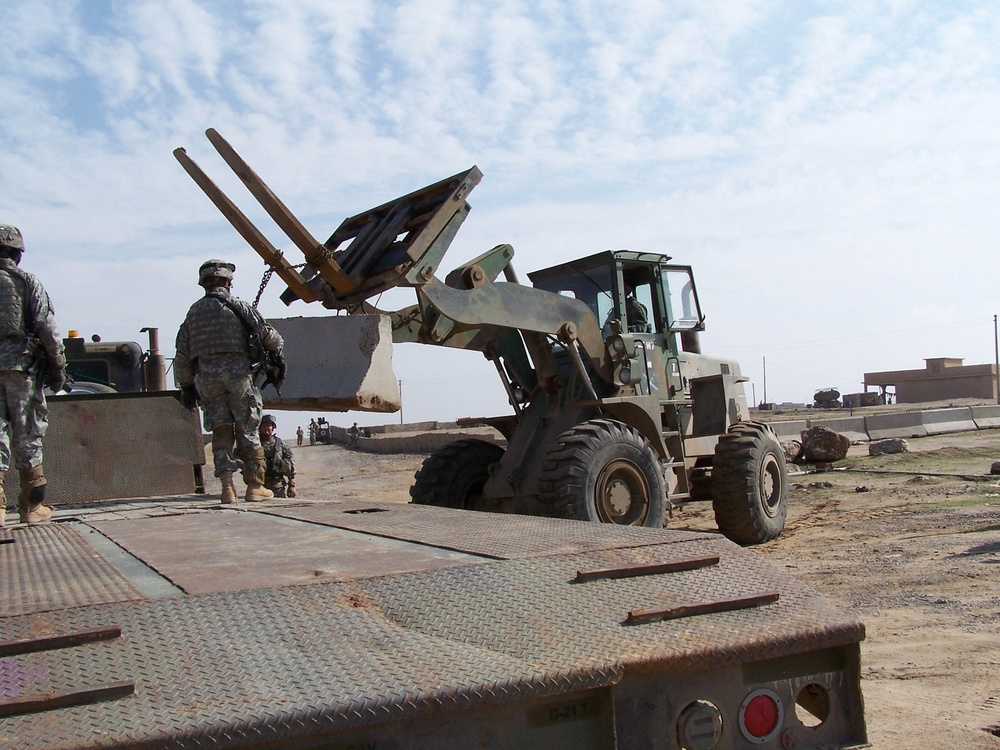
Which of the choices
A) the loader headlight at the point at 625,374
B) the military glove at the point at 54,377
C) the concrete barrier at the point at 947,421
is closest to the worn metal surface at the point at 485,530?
the military glove at the point at 54,377

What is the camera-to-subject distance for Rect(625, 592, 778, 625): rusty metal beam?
7.07ft

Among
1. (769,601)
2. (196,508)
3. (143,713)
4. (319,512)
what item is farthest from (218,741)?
(196,508)

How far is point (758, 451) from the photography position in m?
9.82

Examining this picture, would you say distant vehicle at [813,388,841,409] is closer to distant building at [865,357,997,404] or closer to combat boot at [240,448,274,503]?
distant building at [865,357,997,404]

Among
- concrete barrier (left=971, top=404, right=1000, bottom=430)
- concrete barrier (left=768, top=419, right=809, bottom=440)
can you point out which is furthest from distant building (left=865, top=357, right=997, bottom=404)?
concrete barrier (left=768, top=419, right=809, bottom=440)

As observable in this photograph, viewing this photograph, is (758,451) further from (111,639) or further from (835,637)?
(111,639)

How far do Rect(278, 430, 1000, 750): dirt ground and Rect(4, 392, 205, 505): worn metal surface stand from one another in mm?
1022

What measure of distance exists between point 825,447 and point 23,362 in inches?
549

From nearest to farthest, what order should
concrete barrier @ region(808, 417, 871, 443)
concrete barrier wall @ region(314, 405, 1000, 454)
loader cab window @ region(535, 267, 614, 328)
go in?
loader cab window @ region(535, 267, 614, 328) → concrete barrier wall @ region(314, 405, 1000, 454) → concrete barrier @ region(808, 417, 871, 443)

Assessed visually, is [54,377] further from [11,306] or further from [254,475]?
[254,475]

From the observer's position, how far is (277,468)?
36.1 feet

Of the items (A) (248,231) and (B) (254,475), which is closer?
(B) (254,475)

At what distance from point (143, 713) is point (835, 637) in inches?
56.4

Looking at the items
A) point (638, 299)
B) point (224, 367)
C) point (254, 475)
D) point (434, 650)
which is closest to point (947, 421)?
point (638, 299)
